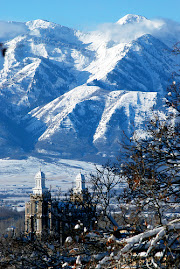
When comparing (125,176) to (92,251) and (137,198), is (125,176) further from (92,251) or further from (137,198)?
(92,251)

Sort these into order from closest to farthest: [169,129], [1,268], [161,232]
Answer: [161,232] → [1,268] → [169,129]

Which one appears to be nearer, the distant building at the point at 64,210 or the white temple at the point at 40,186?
the distant building at the point at 64,210

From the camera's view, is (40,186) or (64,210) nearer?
(64,210)

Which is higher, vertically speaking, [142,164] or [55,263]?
[142,164]

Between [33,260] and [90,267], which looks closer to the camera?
[90,267]

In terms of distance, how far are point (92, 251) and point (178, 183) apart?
3.59 m

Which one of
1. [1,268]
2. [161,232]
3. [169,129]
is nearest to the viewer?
[161,232]

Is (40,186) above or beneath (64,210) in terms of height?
above

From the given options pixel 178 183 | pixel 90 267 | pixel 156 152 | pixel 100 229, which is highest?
pixel 156 152

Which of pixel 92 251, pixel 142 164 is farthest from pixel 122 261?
pixel 142 164

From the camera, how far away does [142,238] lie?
16.0 m

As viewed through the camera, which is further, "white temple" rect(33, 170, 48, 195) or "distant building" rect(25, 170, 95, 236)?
"white temple" rect(33, 170, 48, 195)

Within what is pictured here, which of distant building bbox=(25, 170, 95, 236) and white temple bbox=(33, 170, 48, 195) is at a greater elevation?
white temple bbox=(33, 170, 48, 195)

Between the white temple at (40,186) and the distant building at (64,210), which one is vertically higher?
the white temple at (40,186)
